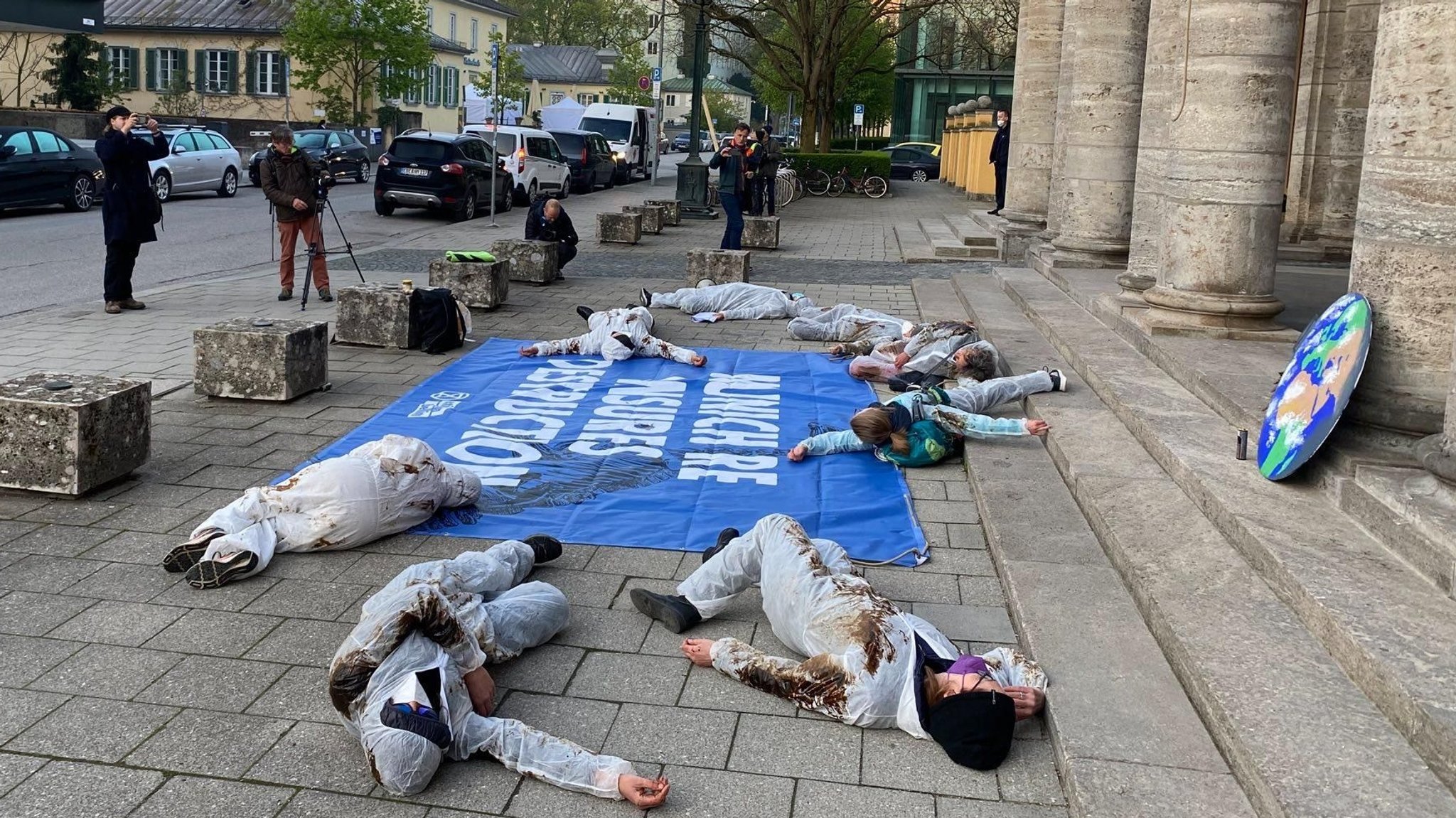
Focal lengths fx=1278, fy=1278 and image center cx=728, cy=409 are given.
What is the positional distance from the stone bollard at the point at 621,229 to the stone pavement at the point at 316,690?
45.2 ft

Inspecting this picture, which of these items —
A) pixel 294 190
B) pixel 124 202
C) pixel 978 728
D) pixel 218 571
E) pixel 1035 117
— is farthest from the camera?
pixel 1035 117

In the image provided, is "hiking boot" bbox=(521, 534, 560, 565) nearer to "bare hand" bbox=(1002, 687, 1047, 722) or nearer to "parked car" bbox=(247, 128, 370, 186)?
"bare hand" bbox=(1002, 687, 1047, 722)

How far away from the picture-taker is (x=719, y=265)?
15273mm

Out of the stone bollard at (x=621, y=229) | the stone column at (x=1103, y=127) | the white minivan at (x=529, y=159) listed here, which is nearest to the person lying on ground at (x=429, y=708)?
the stone column at (x=1103, y=127)

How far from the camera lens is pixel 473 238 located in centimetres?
2164

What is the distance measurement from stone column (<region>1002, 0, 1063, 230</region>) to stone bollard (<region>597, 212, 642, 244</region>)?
5.91 m

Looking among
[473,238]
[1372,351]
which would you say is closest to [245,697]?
[1372,351]

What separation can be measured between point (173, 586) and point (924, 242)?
693 inches

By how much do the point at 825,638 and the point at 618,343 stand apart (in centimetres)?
640

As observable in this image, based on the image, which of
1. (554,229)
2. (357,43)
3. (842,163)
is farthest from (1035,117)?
(357,43)

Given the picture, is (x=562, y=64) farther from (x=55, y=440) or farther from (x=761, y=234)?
(x=55, y=440)

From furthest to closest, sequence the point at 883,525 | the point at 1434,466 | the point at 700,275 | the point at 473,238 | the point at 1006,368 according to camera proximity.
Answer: the point at 473,238 < the point at 700,275 < the point at 1006,368 < the point at 883,525 < the point at 1434,466

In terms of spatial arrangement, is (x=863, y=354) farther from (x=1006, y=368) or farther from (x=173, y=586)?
(x=173, y=586)

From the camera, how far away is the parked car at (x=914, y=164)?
1954 inches
